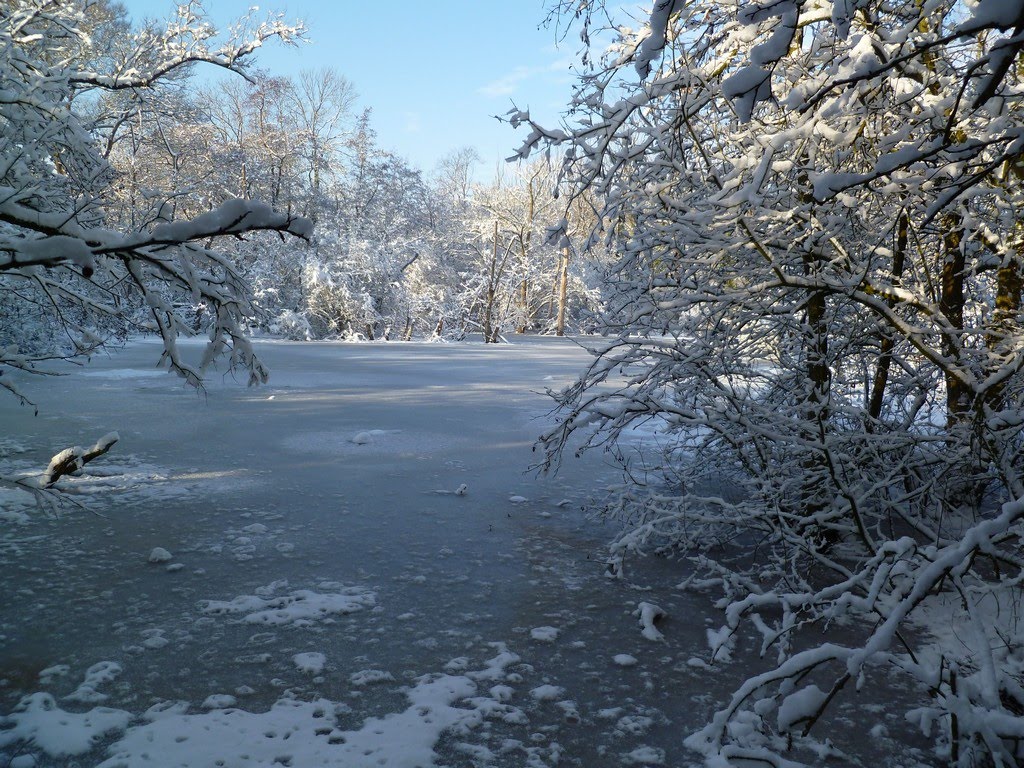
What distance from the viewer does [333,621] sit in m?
3.70

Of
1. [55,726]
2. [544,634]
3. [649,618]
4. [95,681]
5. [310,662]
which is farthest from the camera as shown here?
[649,618]

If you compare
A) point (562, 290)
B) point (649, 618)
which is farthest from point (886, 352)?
point (562, 290)

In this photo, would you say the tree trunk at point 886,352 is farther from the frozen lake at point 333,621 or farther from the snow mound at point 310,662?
the snow mound at point 310,662

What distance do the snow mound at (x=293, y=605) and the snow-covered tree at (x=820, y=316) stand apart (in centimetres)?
166

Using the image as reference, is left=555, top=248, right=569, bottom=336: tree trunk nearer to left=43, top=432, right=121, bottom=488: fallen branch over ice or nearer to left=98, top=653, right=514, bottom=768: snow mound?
left=43, top=432, right=121, bottom=488: fallen branch over ice

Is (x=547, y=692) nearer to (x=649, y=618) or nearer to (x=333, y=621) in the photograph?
(x=649, y=618)

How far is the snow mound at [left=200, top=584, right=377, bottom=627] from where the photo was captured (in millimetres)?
3695

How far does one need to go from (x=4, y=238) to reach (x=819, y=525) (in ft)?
14.5

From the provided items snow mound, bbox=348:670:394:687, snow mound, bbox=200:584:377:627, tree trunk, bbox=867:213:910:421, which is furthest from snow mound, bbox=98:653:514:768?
tree trunk, bbox=867:213:910:421

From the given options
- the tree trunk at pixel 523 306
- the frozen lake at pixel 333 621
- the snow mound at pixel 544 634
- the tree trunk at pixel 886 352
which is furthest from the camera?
the tree trunk at pixel 523 306

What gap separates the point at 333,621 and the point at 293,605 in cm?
32

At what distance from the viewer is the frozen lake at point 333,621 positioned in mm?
2705

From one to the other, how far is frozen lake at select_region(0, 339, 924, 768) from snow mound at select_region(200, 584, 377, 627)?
2cm

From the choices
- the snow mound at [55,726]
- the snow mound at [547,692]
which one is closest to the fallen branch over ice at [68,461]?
the snow mound at [55,726]
